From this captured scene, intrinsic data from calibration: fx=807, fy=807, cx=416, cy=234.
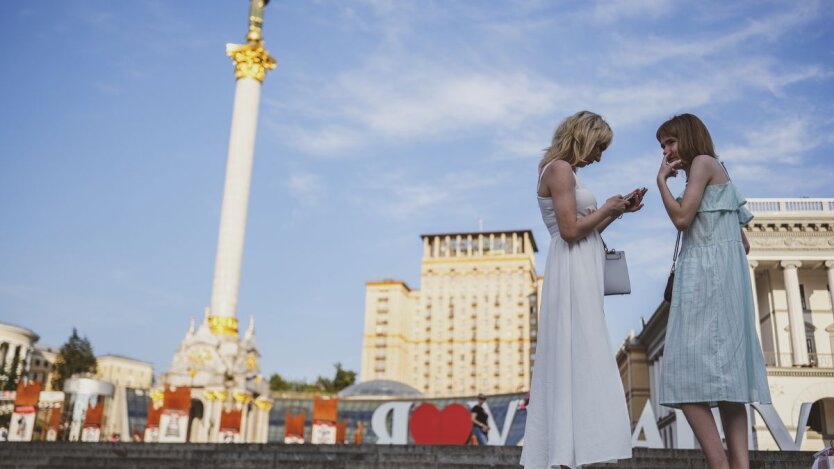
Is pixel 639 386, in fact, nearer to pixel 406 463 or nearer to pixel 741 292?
pixel 406 463

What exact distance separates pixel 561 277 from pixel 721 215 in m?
1.09

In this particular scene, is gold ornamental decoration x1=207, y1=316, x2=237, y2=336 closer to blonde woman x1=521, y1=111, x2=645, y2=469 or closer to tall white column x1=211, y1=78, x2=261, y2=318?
tall white column x1=211, y1=78, x2=261, y2=318

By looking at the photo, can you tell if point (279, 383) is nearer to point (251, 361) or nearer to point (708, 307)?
point (251, 361)

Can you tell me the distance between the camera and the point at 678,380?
15.5 ft

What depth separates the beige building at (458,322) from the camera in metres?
130

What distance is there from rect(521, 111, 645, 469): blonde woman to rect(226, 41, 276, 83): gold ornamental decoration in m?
45.8

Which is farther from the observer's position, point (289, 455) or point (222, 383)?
point (222, 383)

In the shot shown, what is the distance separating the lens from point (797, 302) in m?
40.9

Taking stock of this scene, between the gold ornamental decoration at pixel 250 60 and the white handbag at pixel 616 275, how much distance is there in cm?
4603

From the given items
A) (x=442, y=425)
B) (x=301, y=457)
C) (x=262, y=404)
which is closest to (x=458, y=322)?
(x=262, y=404)

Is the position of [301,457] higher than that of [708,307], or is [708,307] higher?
[708,307]

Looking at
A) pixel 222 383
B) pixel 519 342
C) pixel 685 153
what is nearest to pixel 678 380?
pixel 685 153

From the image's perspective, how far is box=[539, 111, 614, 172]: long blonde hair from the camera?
5.02 m

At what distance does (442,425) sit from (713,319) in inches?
758
